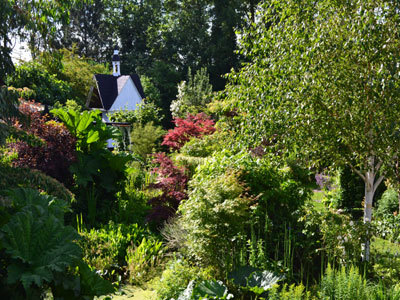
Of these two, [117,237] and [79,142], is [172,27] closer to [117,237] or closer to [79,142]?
[79,142]

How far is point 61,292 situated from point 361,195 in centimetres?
816

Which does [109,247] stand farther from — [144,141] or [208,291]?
[144,141]

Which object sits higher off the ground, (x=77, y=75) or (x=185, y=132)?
(x=77, y=75)

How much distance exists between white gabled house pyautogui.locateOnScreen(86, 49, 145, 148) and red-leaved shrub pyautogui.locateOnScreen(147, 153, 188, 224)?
19056 mm

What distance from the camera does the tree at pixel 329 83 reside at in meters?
4.80

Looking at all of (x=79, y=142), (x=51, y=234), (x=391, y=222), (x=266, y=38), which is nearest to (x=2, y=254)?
(x=51, y=234)

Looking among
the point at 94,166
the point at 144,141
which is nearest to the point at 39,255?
the point at 94,166

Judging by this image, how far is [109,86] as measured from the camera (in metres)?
26.6

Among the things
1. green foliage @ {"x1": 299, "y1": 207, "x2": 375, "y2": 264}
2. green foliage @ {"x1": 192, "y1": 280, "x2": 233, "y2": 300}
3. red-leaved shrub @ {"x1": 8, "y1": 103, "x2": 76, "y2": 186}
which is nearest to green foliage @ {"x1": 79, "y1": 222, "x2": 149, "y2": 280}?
red-leaved shrub @ {"x1": 8, "y1": 103, "x2": 76, "y2": 186}

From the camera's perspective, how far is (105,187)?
802 centimetres

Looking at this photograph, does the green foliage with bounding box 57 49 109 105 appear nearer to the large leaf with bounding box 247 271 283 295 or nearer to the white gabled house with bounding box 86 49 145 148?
the white gabled house with bounding box 86 49 145 148

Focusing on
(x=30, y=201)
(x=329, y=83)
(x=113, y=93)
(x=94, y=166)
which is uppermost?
(x=113, y=93)

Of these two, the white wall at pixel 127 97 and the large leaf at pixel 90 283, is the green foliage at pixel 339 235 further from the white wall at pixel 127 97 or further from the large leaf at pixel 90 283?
the white wall at pixel 127 97

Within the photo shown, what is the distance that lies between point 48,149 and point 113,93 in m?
19.5
